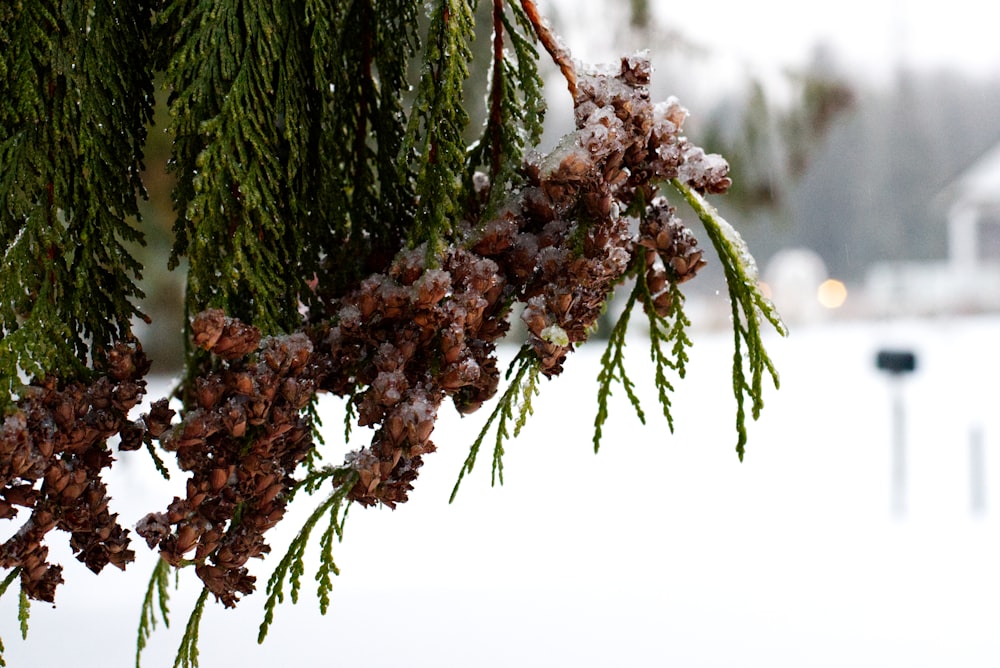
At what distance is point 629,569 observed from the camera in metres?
2.12

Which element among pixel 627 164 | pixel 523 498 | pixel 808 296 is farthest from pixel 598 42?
pixel 808 296

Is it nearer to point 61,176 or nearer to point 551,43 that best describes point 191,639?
point 61,176

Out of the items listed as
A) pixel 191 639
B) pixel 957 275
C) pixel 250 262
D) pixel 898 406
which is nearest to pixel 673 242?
pixel 250 262

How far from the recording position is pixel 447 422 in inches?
161

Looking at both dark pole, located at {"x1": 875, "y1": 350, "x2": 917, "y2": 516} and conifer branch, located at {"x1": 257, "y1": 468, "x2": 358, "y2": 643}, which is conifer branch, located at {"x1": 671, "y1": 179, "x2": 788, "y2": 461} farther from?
dark pole, located at {"x1": 875, "y1": 350, "x2": 917, "y2": 516}

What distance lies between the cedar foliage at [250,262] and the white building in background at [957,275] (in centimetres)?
762

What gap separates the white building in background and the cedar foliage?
25.0 ft

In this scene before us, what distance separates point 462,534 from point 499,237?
2.30 meters

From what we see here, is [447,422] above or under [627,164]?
above

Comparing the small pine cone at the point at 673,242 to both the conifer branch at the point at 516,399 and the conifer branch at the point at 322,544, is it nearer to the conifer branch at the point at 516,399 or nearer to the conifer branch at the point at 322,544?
the conifer branch at the point at 516,399

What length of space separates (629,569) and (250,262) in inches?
74.6

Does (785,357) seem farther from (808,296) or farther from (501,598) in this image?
(501,598)

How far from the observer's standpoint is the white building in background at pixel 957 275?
748 cm

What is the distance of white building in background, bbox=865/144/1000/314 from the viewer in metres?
7.48
